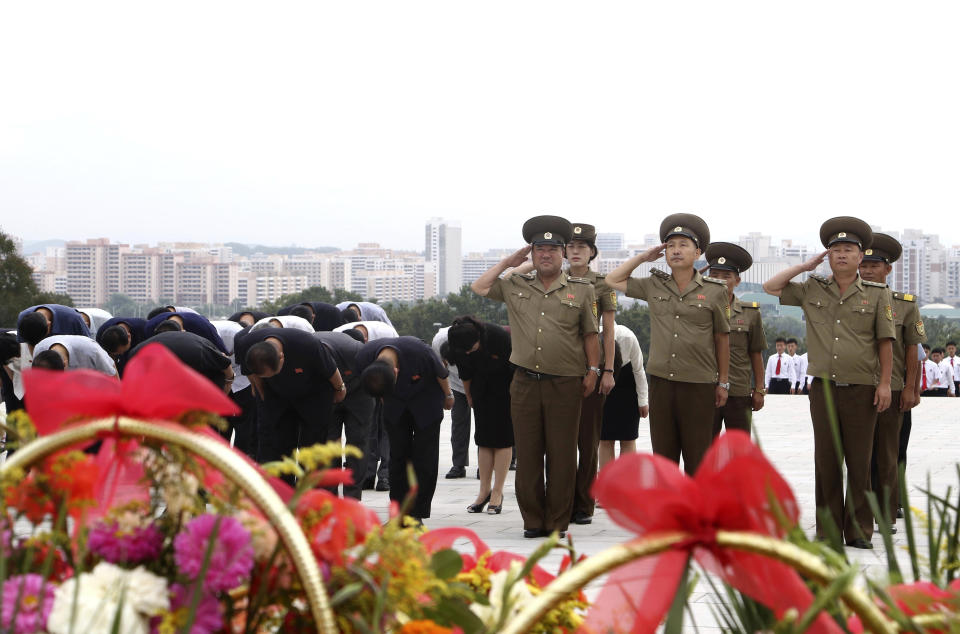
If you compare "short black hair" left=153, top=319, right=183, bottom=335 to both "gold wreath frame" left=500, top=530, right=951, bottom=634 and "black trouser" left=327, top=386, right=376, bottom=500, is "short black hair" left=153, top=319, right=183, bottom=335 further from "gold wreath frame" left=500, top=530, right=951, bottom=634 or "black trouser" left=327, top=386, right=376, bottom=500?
"gold wreath frame" left=500, top=530, right=951, bottom=634

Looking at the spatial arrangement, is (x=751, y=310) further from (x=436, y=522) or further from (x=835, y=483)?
(x=436, y=522)

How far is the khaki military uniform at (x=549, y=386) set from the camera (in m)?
6.91

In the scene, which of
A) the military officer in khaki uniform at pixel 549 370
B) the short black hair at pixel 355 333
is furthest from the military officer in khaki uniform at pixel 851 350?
the short black hair at pixel 355 333

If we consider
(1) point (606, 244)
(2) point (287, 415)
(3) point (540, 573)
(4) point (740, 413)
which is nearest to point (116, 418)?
(3) point (540, 573)

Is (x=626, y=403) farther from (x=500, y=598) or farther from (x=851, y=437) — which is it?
(x=500, y=598)

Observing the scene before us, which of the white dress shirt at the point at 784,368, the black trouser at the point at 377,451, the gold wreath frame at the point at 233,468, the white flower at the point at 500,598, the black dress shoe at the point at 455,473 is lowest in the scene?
the white dress shirt at the point at 784,368

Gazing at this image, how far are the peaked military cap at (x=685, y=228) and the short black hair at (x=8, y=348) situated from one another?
217 inches

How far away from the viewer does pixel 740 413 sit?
8.00 metres

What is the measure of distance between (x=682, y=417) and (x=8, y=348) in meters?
5.58

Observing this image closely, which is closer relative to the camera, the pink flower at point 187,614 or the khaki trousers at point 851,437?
the pink flower at point 187,614

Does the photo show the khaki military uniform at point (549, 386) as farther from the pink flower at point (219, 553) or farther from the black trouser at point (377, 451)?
the pink flower at point (219, 553)

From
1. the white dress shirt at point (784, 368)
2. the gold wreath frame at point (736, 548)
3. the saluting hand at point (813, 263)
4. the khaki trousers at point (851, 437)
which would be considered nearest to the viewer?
the gold wreath frame at point (736, 548)

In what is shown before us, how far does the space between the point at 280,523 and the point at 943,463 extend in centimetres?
1122

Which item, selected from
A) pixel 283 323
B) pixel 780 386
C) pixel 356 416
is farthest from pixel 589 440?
pixel 780 386
